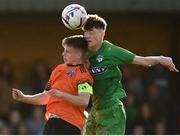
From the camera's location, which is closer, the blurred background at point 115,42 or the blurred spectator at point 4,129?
the blurred spectator at point 4,129

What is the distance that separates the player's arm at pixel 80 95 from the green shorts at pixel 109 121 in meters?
0.46

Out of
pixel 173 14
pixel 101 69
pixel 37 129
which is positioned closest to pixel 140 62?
pixel 101 69

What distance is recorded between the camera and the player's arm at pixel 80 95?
750 centimetres

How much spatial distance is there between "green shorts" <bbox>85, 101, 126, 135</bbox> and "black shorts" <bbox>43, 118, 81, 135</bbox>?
0.40m

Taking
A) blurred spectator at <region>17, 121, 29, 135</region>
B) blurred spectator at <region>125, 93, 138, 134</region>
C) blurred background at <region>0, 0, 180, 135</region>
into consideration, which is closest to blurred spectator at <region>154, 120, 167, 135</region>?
blurred background at <region>0, 0, 180, 135</region>

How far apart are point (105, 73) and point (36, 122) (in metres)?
5.57

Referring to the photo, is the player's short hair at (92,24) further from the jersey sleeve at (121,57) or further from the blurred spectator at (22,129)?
the blurred spectator at (22,129)

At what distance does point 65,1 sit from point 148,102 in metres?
2.09

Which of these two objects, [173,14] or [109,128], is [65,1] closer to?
[173,14]

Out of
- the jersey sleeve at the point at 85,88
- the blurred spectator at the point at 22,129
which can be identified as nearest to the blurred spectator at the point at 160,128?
the blurred spectator at the point at 22,129

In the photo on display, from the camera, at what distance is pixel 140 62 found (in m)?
7.96

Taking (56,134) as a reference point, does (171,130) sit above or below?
below

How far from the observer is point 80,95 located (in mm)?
A: 7605

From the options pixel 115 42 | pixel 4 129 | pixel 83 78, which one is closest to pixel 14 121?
pixel 4 129
